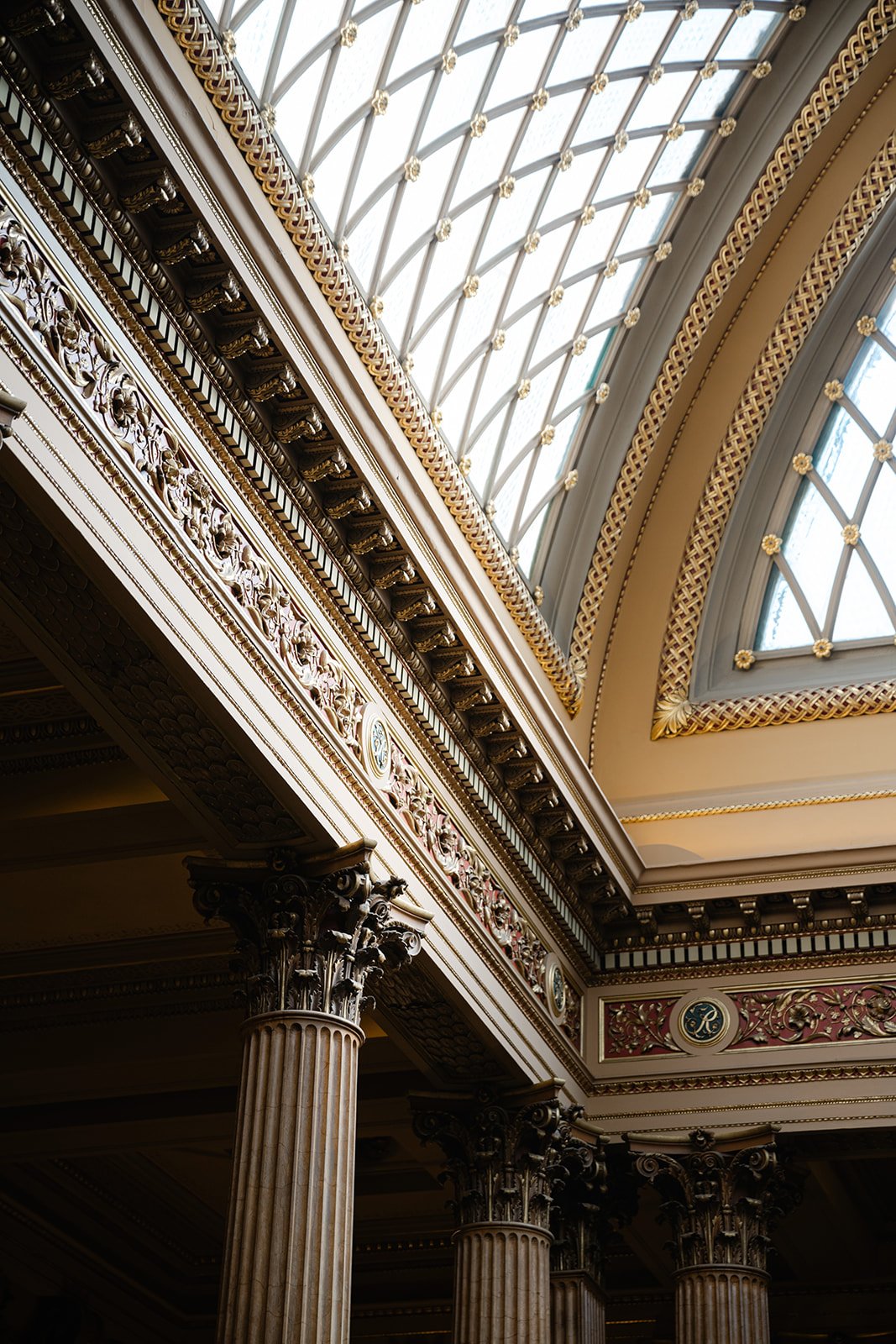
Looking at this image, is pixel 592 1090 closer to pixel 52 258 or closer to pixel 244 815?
pixel 244 815

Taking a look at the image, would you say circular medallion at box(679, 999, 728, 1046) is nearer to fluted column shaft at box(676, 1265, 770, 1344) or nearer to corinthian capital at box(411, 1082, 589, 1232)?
corinthian capital at box(411, 1082, 589, 1232)

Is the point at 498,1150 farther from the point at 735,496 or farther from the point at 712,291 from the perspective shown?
the point at 712,291

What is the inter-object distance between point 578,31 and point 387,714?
16.0ft

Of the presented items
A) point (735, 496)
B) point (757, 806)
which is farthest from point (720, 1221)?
point (735, 496)

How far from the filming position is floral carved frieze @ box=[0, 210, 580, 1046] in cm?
722

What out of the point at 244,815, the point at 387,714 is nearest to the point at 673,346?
the point at 387,714

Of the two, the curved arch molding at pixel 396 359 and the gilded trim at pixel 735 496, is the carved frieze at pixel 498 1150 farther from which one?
the gilded trim at pixel 735 496

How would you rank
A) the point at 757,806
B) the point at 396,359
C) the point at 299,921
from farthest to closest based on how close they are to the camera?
the point at 757,806, the point at 396,359, the point at 299,921

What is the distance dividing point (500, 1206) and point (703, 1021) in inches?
90.6

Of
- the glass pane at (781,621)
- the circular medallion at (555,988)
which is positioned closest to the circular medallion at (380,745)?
the circular medallion at (555,988)

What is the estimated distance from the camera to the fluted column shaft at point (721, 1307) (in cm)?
1180

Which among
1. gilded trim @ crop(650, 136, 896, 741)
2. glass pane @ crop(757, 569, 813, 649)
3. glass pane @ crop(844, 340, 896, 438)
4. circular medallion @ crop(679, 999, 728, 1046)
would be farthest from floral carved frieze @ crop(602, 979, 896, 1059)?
glass pane @ crop(844, 340, 896, 438)

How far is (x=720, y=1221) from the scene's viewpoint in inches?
477

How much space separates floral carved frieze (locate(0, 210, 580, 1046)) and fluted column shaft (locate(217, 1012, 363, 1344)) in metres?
1.65
